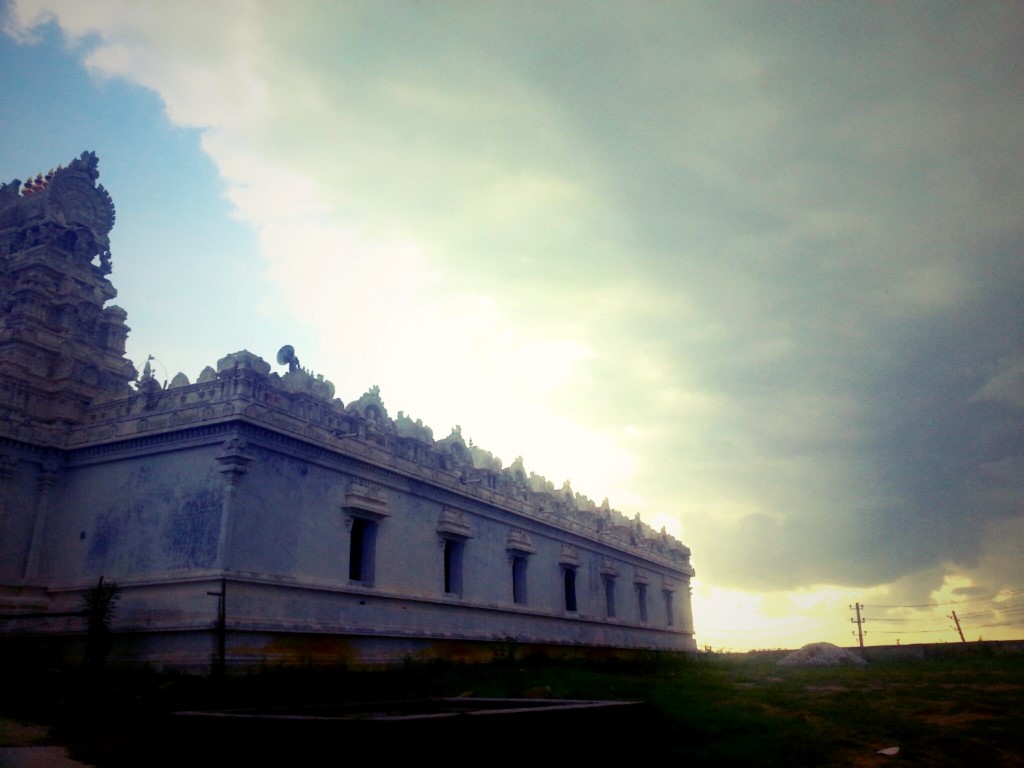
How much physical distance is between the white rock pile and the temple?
852cm

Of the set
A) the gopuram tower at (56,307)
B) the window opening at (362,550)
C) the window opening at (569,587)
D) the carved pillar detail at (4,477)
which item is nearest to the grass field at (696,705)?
the window opening at (362,550)

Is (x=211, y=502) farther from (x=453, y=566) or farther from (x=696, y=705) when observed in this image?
(x=696, y=705)

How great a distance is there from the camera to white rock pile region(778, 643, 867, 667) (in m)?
22.8

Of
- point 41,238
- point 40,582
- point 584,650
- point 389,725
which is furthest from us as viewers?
point 584,650

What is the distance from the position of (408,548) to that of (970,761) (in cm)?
1344

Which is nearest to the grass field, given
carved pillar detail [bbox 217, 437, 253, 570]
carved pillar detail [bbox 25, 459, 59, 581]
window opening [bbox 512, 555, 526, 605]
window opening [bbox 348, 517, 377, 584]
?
window opening [bbox 348, 517, 377, 584]

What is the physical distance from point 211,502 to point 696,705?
9.87 metres

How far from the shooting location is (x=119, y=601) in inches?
600

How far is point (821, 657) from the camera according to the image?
926 inches

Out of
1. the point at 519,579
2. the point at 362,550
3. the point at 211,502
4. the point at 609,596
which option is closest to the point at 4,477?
the point at 211,502

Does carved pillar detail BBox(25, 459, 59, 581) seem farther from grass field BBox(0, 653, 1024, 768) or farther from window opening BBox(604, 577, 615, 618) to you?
window opening BBox(604, 577, 615, 618)

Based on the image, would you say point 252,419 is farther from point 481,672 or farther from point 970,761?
point 970,761

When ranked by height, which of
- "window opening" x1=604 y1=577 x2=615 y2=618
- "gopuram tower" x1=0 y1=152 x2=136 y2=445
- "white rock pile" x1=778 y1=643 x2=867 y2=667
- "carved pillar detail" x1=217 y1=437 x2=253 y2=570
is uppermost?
"gopuram tower" x1=0 y1=152 x2=136 y2=445

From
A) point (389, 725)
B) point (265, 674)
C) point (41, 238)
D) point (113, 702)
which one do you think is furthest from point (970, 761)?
point (41, 238)
